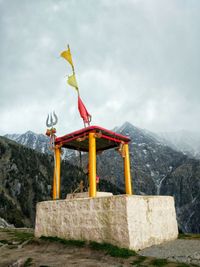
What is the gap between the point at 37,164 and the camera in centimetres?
14662

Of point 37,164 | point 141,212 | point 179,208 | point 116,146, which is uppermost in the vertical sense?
point 37,164

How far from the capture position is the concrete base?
13758 millimetres

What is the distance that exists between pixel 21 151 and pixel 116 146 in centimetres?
13323

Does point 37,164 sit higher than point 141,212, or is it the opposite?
point 37,164

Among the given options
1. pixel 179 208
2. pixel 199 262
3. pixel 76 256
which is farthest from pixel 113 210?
pixel 179 208

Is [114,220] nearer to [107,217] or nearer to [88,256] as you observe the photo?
[107,217]

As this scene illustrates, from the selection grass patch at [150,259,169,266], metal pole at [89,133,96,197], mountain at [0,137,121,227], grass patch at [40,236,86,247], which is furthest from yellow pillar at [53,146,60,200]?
mountain at [0,137,121,227]

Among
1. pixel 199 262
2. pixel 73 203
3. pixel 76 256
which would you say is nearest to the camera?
pixel 199 262

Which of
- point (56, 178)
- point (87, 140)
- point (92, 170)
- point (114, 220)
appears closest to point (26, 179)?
point (56, 178)

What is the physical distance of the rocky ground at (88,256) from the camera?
1104 cm

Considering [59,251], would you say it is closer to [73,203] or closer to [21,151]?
[73,203]

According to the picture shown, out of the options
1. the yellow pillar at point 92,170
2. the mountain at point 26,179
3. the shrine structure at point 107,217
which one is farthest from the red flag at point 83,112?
the mountain at point 26,179

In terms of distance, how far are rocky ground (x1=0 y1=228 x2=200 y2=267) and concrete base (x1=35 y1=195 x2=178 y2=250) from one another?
696 millimetres

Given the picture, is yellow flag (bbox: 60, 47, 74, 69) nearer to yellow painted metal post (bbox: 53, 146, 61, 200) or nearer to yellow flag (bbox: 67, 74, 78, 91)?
yellow flag (bbox: 67, 74, 78, 91)
